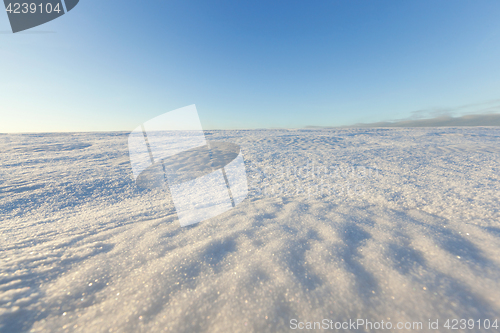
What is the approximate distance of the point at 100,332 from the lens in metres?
0.88

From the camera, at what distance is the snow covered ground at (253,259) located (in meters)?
0.97

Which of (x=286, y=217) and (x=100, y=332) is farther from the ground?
(x=100, y=332)

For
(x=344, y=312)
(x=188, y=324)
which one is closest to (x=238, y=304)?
(x=188, y=324)

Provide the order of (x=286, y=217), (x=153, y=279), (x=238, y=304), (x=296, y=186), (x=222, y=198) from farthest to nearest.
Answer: (x=296, y=186)
(x=222, y=198)
(x=286, y=217)
(x=153, y=279)
(x=238, y=304)

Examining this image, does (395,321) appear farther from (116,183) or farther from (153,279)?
(116,183)

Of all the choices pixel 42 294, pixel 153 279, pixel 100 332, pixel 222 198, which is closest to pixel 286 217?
pixel 222 198

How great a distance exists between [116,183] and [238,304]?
3247mm

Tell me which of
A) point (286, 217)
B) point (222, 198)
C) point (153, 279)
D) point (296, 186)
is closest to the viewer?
point (153, 279)

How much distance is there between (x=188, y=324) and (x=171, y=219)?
52.5 inches

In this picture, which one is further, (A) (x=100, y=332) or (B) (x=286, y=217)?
(B) (x=286, y=217)

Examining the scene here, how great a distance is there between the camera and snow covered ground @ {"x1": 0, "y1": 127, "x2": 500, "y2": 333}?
974 mm

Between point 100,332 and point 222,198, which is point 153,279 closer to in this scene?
point 100,332

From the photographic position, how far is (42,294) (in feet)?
3.64

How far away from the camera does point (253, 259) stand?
138cm
